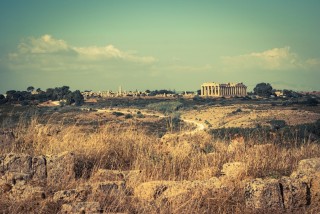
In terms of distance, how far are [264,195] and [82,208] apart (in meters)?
2.90

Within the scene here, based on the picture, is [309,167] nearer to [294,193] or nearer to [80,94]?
[294,193]

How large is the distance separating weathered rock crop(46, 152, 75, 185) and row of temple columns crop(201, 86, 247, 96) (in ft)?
450

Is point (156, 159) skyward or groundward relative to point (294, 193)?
skyward

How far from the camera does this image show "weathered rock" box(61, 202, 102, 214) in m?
5.07

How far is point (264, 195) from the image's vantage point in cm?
622

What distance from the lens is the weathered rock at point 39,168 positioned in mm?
7465

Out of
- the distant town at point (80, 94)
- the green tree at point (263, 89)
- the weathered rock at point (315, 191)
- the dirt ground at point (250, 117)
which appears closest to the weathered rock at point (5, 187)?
the weathered rock at point (315, 191)

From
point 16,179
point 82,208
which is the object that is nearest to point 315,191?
point 82,208

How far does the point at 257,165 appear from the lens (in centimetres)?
846

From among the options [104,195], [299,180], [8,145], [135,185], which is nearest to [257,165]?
[299,180]

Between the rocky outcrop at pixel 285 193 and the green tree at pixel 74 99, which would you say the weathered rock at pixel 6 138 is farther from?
the green tree at pixel 74 99

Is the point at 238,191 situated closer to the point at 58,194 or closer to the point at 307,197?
the point at 307,197

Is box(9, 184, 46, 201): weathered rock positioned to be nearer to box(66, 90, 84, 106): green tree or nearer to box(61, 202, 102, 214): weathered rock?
box(61, 202, 102, 214): weathered rock

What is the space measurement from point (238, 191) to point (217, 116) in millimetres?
57701
